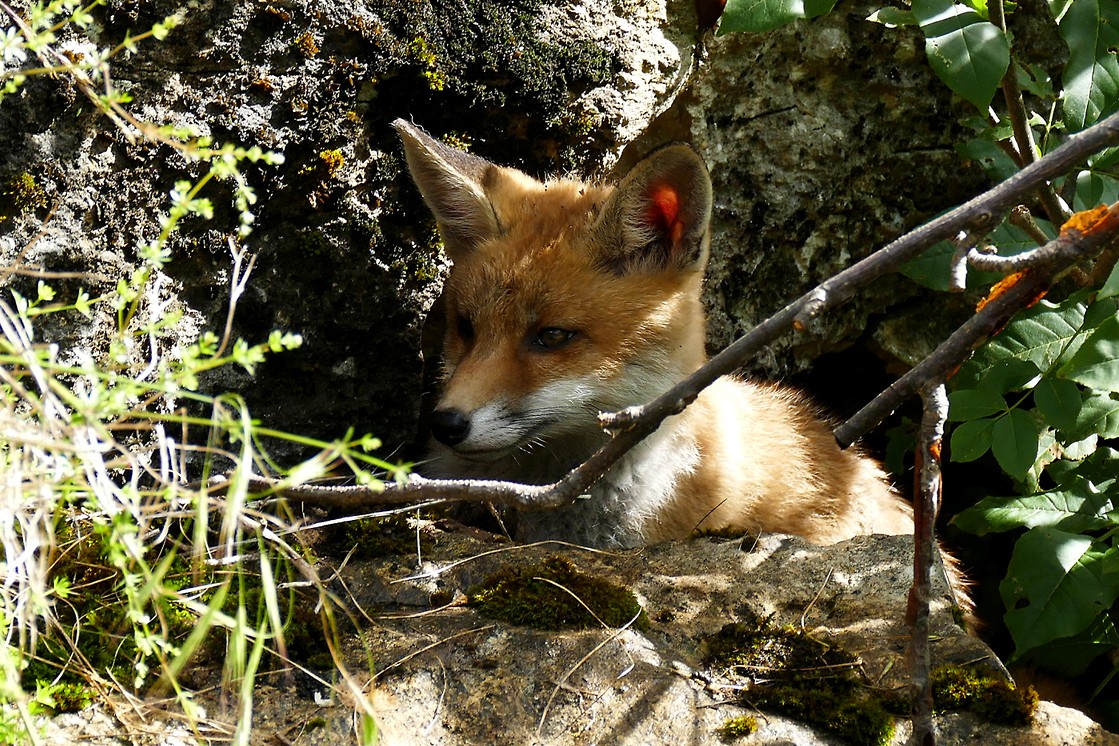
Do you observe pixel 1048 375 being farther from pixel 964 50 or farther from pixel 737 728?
pixel 737 728

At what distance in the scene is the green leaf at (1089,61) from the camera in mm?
2820

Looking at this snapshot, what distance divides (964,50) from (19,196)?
2818 mm

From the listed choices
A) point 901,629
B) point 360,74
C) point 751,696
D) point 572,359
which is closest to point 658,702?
point 751,696

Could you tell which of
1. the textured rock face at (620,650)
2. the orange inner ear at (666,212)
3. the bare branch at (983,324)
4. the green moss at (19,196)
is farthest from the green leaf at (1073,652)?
the green moss at (19,196)

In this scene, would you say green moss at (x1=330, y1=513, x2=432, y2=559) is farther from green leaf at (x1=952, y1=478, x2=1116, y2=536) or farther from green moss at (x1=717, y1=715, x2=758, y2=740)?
green leaf at (x1=952, y1=478, x2=1116, y2=536)

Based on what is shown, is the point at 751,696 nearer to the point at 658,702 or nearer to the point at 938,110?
the point at 658,702

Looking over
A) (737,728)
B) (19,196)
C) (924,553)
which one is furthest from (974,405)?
(19,196)

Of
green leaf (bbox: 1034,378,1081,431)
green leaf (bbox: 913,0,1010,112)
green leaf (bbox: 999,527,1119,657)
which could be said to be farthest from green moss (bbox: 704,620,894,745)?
green leaf (bbox: 913,0,1010,112)

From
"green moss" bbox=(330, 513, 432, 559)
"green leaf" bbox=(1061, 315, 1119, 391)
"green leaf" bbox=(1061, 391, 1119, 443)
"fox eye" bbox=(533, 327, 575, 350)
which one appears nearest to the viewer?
"green leaf" bbox=(1061, 315, 1119, 391)

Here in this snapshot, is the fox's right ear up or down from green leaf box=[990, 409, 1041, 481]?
up

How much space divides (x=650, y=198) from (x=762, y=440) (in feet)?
4.03

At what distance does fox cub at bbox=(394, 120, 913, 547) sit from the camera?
11.0 ft

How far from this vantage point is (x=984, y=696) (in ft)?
7.85

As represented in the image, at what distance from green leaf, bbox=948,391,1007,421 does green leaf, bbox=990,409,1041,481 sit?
4 centimetres
